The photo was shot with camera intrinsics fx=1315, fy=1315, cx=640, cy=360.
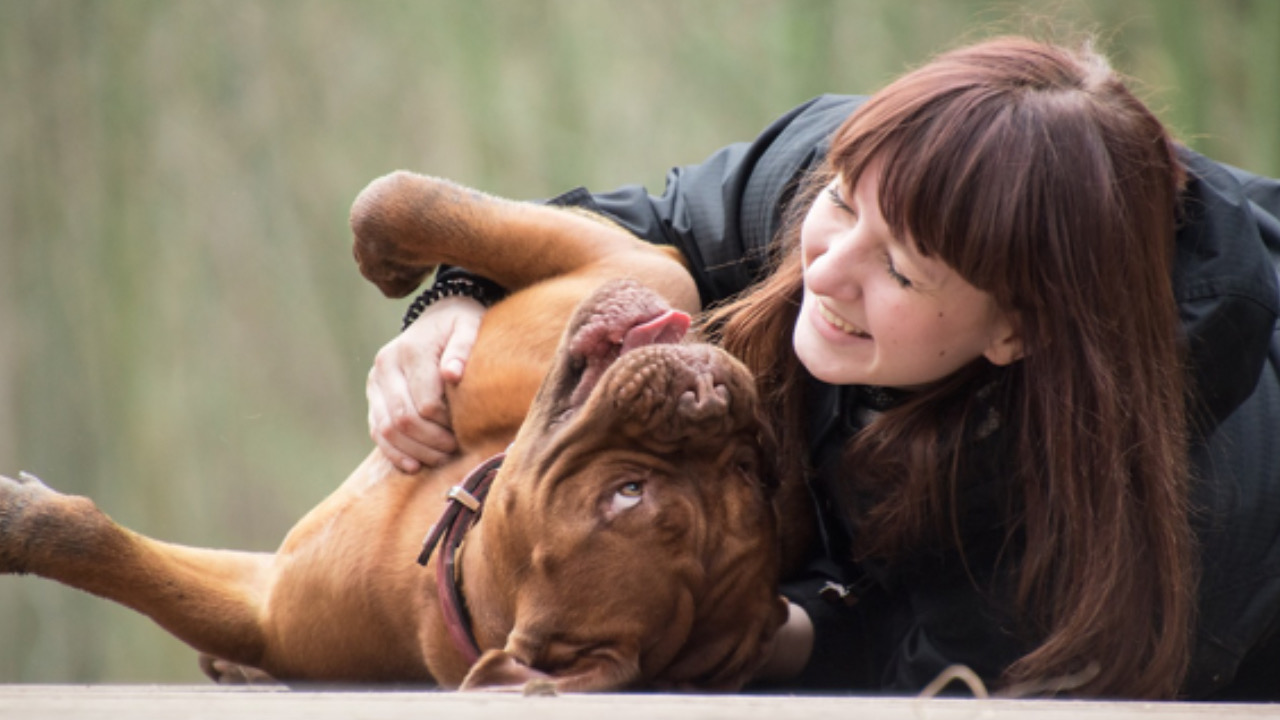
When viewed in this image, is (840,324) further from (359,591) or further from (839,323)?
(359,591)

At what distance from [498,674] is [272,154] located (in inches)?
131

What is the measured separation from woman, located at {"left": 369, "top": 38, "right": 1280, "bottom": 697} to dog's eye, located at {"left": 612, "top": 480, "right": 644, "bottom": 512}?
40 centimetres

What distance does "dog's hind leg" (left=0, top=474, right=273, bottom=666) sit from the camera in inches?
111

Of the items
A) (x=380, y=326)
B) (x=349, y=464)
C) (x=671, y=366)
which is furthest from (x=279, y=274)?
(x=671, y=366)

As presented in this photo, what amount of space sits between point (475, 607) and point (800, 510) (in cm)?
71

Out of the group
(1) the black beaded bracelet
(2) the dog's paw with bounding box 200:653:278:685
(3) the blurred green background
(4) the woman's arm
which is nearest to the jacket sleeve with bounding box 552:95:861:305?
(4) the woman's arm

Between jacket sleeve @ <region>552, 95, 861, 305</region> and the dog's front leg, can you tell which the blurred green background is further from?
the dog's front leg

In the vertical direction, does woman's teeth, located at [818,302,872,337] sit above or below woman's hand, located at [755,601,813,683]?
above

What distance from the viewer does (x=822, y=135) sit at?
291 centimetres

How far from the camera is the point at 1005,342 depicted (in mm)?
2291

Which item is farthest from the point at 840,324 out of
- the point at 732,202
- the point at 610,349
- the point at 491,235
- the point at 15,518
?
the point at 15,518

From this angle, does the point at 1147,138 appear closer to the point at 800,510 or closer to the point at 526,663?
the point at 800,510

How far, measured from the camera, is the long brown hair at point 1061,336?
2111mm

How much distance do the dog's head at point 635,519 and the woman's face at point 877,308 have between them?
0.19 metres
